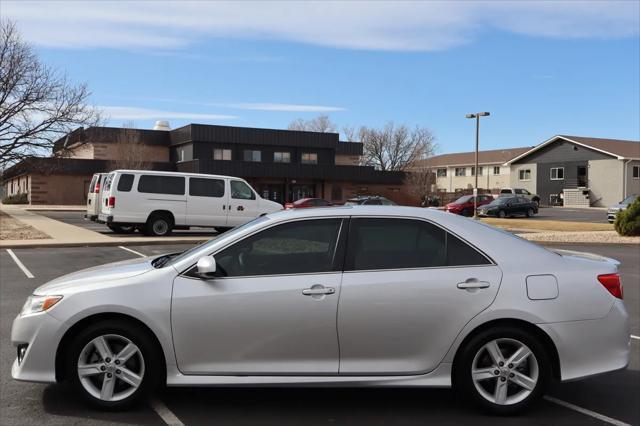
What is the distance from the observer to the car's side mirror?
161 inches

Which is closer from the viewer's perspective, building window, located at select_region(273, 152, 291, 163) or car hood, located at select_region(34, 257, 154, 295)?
car hood, located at select_region(34, 257, 154, 295)

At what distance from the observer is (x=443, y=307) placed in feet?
13.7

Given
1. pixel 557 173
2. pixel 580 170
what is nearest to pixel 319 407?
pixel 580 170

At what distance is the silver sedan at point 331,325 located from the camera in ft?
13.5

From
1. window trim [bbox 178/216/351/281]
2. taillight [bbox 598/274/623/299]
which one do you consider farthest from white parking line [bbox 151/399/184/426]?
taillight [bbox 598/274/623/299]

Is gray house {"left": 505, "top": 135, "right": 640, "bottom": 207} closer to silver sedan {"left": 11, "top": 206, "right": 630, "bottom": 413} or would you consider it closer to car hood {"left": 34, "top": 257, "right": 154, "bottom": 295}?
silver sedan {"left": 11, "top": 206, "right": 630, "bottom": 413}

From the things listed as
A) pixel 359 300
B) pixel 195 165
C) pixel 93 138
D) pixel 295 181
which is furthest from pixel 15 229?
pixel 295 181

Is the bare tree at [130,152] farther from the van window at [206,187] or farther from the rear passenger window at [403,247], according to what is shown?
the rear passenger window at [403,247]

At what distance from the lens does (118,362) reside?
4168 millimetres

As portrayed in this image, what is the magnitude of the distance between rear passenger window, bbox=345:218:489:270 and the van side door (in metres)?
15.8

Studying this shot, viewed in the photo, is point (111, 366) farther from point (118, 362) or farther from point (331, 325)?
point (331, 325)

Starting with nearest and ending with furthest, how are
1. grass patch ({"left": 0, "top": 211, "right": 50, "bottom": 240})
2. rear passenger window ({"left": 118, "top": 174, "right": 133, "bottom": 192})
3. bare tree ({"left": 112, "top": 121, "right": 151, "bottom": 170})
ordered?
grass patch ({"left": 0, "top": 211, "right": 50, "bottom": 240}) < rear passenger window ({"left": 118, "top": 174, "right": 133, "bottom": 192}) < bare tree ({"left": 112, "top": 121, "right": 151, "bottom": 170})

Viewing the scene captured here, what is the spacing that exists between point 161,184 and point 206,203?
1.63m

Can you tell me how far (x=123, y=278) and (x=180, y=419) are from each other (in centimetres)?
111
